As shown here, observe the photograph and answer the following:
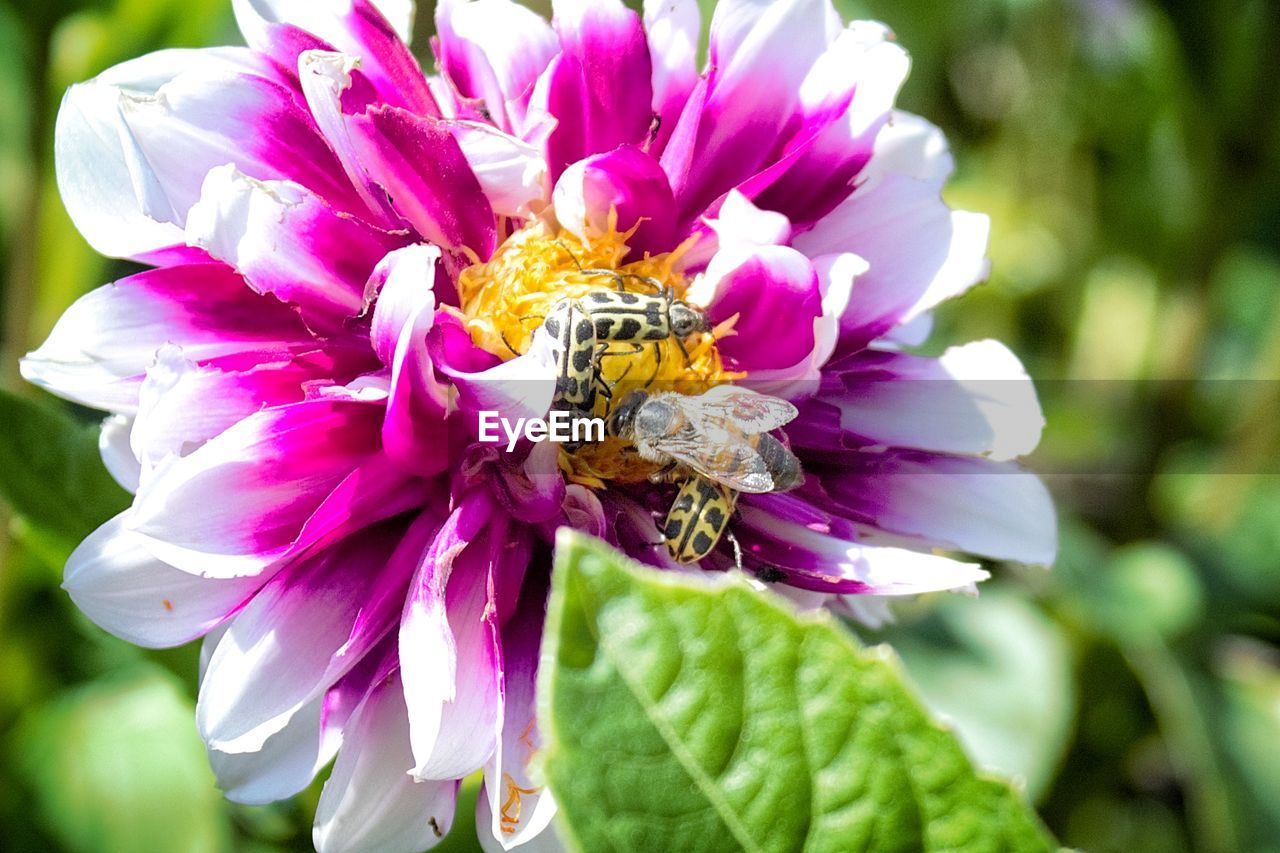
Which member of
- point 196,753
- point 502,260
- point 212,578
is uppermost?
point 502,260

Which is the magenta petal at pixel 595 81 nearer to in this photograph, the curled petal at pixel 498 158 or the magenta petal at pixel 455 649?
the curled petal at pixel 498 158

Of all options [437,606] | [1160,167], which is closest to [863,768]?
[437,606]

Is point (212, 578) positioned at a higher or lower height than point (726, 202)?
lower

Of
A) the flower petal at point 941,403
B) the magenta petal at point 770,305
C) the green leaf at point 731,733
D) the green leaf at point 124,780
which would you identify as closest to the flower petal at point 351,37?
the magenta petal at point 770,305

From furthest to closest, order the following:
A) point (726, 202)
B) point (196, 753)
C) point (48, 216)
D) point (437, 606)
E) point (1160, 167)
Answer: point (1160, 167)
point (48, 216)
point (196, 753)
point (726, 202)
point (437, 606)

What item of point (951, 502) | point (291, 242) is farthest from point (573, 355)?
point (951, 502)

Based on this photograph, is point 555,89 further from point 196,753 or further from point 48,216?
point 48,216

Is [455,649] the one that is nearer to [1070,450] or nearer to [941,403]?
[941,403]
